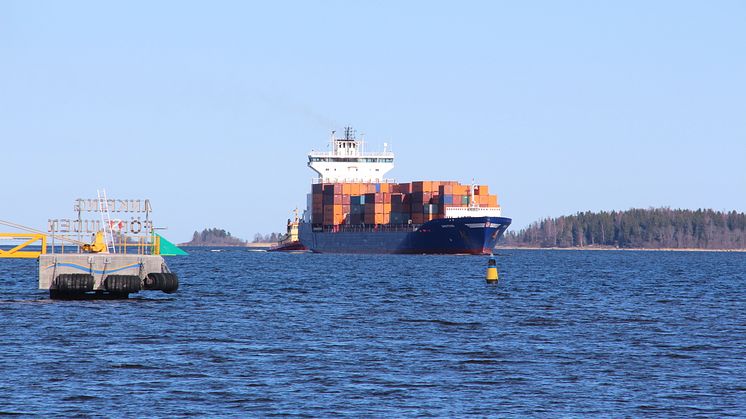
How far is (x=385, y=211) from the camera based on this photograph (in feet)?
480

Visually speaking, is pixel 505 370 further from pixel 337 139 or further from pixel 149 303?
pixel 337 139

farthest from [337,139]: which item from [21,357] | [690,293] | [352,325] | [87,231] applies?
[21,357]

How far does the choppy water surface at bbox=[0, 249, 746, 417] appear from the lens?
23609 millimetres

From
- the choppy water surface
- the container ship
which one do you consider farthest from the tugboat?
the choppy water surface

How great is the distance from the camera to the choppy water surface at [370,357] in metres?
23.6

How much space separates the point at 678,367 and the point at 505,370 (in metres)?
4.64

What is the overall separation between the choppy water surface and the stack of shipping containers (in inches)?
3370

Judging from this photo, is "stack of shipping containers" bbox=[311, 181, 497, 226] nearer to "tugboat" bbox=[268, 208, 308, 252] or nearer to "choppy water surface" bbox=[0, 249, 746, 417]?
"tugboat" bbox=[268, 208, 308, 252]

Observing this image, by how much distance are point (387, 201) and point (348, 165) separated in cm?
2004

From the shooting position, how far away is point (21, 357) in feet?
98.1

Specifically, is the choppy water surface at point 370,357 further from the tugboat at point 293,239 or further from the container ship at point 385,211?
the tugboat at point 293,239

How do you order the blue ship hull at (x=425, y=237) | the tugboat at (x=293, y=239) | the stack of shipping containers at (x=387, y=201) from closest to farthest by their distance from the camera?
the blue ship hull at (x=425, y=237) → the stack of shipping containers at (x=387, y=201) → the tugboat at (x=293, y=239)

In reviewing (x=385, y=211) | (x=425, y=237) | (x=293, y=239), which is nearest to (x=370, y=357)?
(x=425, y=237)

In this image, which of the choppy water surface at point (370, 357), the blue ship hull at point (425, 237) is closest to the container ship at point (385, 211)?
the blue ship hull at point (425, 237)
